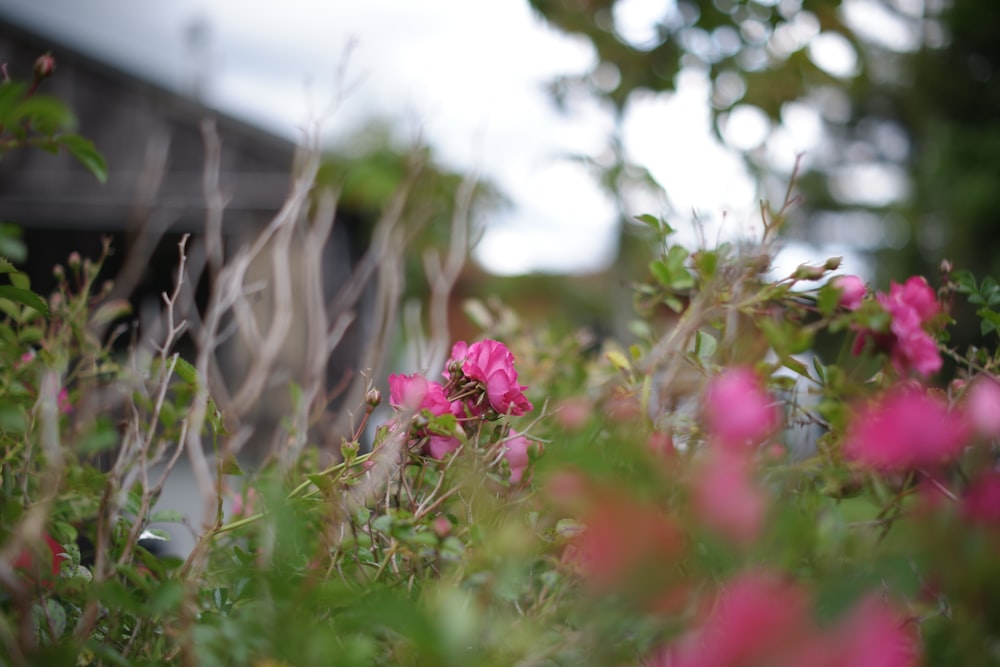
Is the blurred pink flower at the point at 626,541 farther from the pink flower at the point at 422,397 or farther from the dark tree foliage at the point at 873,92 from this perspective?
the dark tree foliage at the point at 873,92

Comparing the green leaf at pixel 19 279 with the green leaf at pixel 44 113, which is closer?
the green leaf at pixel 44 113

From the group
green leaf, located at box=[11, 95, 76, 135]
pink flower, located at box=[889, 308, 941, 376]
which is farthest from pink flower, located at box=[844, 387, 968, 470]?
green leaf, located at box=[11, 95, 76, 135]

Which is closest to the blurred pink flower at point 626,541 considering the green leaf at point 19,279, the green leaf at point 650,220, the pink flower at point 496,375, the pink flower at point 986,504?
the pink flower at point 986,504

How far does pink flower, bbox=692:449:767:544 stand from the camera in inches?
19.6

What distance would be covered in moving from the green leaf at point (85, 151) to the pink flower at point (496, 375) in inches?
22.9

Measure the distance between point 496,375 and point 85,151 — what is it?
2.23 ft

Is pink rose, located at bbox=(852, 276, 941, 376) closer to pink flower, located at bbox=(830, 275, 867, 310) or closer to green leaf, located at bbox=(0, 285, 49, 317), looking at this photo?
pink flower, located at bbox=(830, 275, 867, 310)

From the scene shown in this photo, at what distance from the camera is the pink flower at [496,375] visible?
808 millimetres

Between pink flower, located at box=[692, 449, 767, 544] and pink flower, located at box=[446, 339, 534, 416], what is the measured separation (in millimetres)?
312

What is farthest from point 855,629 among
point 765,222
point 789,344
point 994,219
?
point 994,219

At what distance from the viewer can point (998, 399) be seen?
2.10ft

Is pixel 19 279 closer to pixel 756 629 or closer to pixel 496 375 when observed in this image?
pixel 496 375

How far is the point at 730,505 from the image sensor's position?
1.65 ft

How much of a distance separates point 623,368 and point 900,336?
14.7 inches
